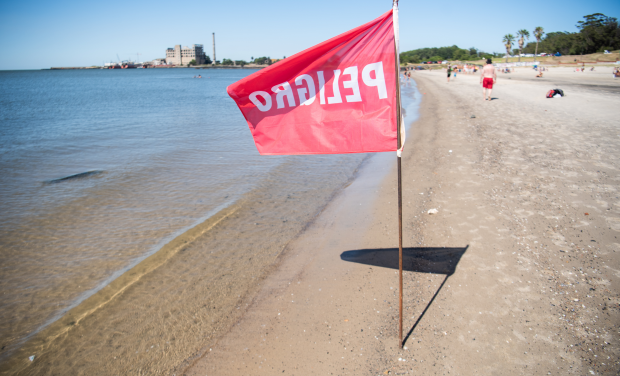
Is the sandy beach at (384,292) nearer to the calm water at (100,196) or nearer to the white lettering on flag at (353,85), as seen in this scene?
the calm water at (100,196)

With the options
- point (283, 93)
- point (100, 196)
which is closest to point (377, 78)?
point (283, 93)

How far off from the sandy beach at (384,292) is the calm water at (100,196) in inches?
28.0

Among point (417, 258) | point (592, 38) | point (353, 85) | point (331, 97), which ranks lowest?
point (417, 258)

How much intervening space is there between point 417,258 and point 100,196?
903 cm

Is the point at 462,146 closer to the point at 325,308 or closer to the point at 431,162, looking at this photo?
the point at 431,162

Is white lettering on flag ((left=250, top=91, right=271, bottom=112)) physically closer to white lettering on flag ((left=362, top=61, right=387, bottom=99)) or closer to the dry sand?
white lettering on flag ((left=362, top=61, right=387, bottom=99))

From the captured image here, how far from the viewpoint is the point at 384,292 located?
4559mm

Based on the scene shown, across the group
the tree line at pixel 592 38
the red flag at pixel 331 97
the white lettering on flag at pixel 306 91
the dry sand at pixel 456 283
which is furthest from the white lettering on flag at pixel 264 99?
the tree line at pixel 592 38

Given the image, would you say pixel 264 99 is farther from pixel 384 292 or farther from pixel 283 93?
pixel 384 292

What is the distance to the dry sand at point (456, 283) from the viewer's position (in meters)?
3.51

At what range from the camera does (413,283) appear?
183 inches

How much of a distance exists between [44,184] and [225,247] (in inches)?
343

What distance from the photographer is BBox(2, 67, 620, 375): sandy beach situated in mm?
3574

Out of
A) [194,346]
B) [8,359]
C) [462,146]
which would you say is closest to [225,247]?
[194,346]
